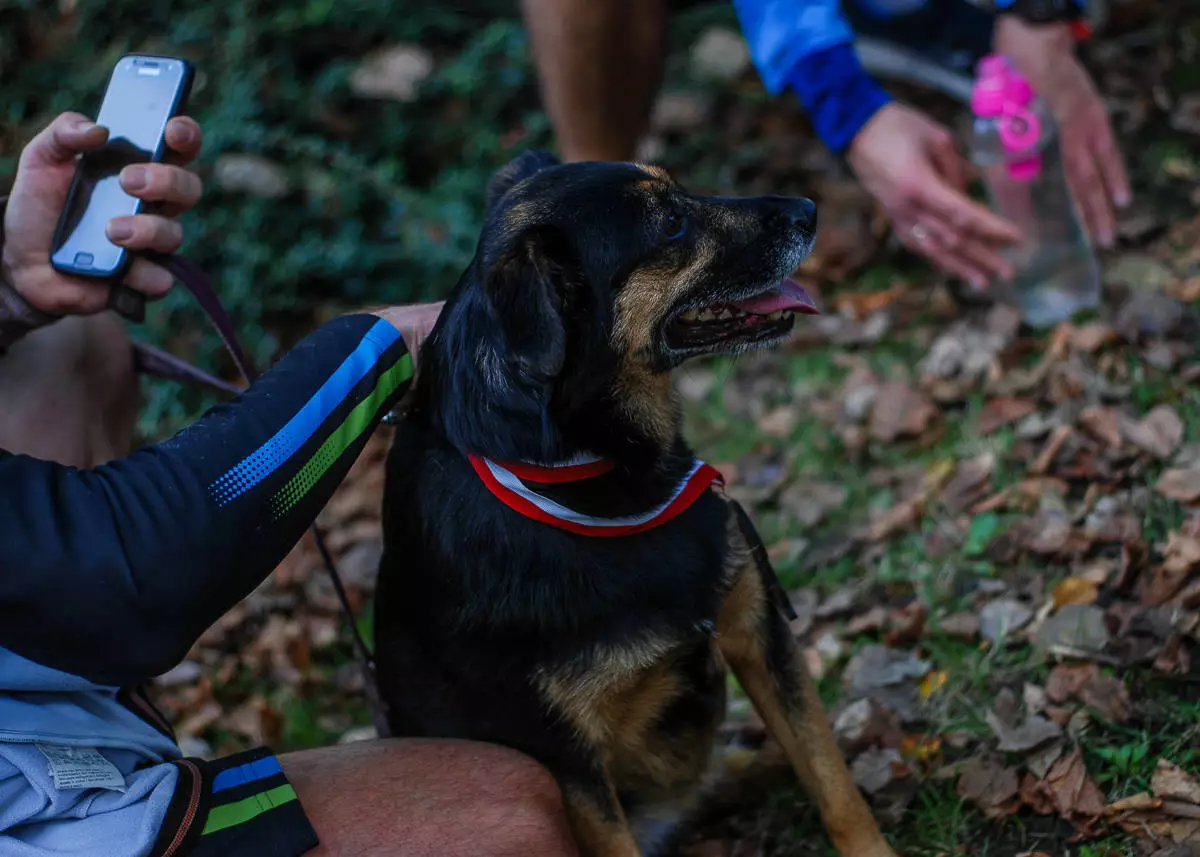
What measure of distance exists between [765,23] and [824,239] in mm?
1531

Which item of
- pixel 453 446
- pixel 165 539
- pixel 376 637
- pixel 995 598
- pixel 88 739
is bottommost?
pixel 995 598

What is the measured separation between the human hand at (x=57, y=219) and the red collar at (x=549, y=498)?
1004mm

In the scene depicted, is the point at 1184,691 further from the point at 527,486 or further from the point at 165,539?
the point at 165,539

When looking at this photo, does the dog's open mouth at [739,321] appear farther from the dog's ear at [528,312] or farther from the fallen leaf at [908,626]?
the fallen leaf at [908,626]

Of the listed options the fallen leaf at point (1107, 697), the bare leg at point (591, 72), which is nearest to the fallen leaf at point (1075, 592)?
the fallen leaf at point (1107, 697)

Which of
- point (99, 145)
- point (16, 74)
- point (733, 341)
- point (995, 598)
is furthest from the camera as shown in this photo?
point (16, 74)

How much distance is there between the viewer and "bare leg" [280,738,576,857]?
2242 millimetres

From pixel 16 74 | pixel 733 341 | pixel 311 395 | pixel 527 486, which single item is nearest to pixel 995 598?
pixel 733 341

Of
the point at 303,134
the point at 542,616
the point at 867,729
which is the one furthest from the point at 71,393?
the point at 303,134

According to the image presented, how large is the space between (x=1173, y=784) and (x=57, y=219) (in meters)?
2.74

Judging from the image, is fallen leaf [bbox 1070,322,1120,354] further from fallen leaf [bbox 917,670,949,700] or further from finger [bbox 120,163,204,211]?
finger [bbox 120,163,204,211]

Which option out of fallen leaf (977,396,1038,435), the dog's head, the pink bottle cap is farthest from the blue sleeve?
the dog's head

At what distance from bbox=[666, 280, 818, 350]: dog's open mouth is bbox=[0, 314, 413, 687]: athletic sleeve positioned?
784 millimetres

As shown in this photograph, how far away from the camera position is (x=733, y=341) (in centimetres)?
261
